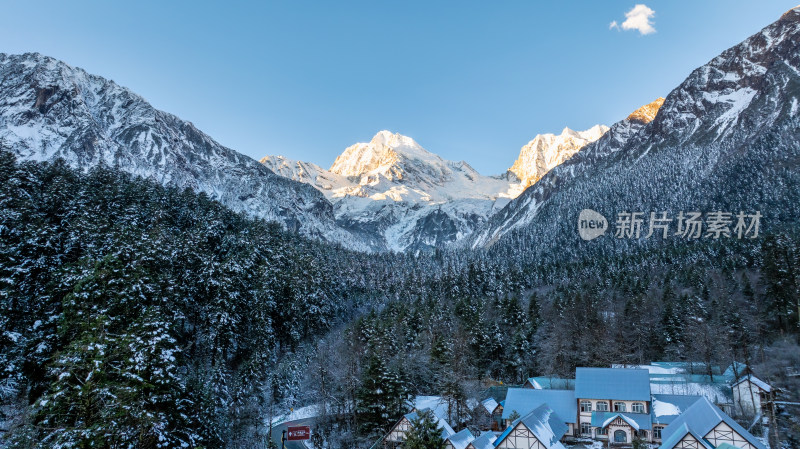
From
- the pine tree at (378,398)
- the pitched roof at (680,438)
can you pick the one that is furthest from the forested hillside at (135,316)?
the pitched roof at (680,438)

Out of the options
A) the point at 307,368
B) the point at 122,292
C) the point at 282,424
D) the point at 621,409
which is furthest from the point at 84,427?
the point at 621,409

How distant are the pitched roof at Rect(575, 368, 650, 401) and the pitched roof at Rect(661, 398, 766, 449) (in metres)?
4.88

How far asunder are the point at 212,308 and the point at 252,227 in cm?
3224

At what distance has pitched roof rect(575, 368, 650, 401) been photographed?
132 feet

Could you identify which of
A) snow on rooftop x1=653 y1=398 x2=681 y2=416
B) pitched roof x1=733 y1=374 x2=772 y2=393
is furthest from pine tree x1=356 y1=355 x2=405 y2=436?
pitched roof x1=733 y1=374 x2=772 y2=393

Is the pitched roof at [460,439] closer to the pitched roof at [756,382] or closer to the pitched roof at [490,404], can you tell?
the pitched roof at [490,404]

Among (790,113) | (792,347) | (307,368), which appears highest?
(790,113)

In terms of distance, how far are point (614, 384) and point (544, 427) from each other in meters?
9.63

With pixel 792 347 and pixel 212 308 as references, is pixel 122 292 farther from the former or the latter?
pixel 792 347

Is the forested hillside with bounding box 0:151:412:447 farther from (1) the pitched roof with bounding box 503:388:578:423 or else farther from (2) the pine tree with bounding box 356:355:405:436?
(1) the pitched roof with bounding box 503:388:578:423

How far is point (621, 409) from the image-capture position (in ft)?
133

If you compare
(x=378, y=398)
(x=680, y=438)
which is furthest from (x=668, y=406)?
(x=378, y=398)

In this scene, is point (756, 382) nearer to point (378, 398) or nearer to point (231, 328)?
point (378, 398)

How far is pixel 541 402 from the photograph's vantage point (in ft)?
139
